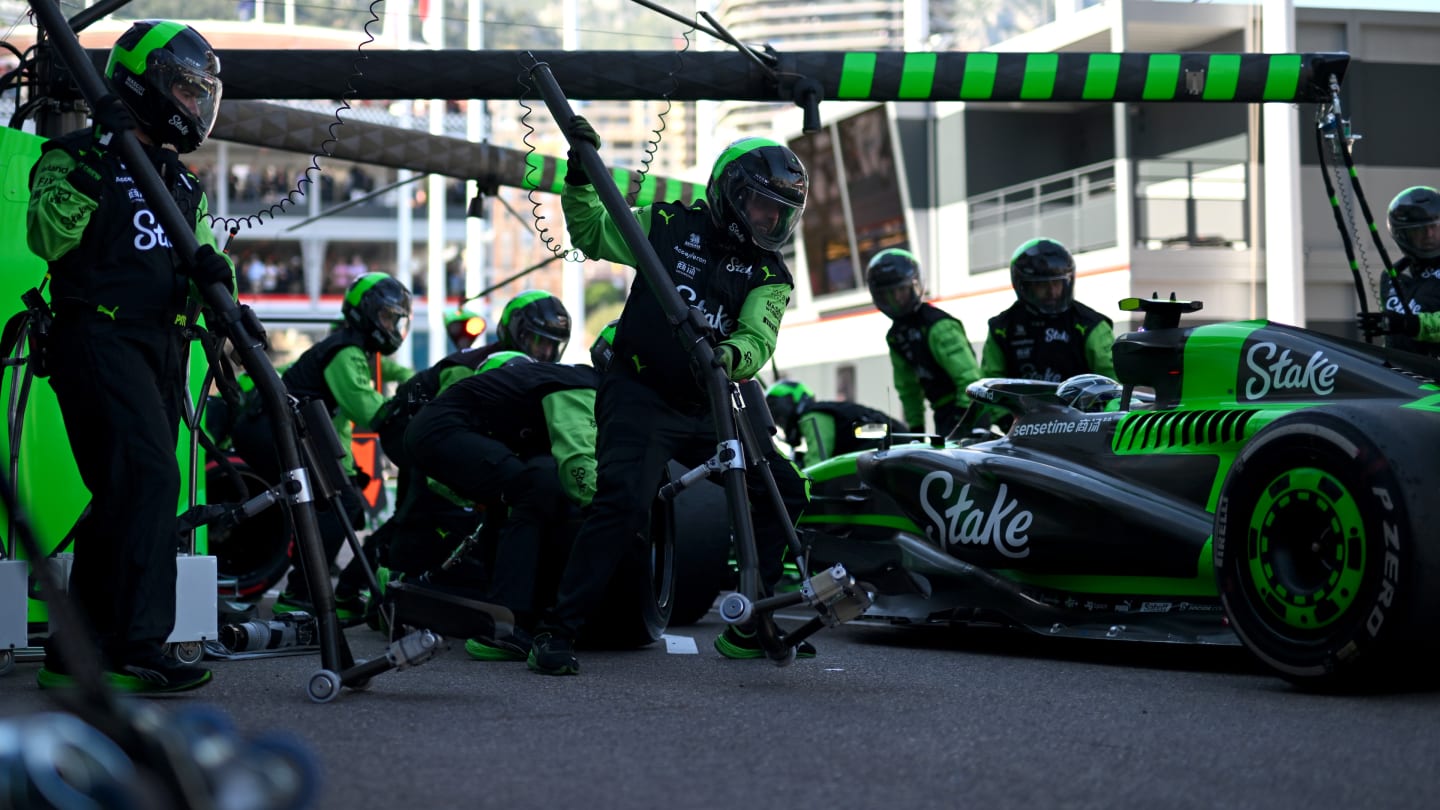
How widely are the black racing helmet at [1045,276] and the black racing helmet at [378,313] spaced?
3.14 m

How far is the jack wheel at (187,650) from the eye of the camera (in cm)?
569

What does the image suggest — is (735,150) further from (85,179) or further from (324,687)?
(324,687)

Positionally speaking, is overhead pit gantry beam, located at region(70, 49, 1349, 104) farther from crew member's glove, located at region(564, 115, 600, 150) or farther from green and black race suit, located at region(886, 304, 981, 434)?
crew member's glove, located at region(564, 115, 600, 150)

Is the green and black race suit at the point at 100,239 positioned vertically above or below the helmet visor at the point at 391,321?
above

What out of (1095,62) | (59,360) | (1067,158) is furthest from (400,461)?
(1067,158)

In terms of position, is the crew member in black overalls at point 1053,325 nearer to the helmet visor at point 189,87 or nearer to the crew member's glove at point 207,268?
the helmet visor at point 189,87

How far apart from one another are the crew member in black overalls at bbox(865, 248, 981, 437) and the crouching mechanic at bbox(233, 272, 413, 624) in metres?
2.54

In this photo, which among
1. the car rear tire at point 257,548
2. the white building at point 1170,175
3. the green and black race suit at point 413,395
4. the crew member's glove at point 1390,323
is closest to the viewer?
the crew member's glove at point 1390,323

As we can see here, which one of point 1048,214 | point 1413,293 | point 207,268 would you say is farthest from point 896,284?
point 1048,214

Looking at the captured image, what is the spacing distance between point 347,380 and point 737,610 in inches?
155

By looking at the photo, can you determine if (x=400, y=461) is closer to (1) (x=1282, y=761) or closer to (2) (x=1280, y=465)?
(2) (x=1280, y=465)

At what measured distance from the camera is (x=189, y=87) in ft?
17.4

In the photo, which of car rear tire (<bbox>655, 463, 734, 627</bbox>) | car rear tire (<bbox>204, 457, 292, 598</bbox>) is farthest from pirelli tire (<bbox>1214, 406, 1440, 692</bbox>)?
car rear tire (<bbox>204, 457, 292, 598</bbox>)

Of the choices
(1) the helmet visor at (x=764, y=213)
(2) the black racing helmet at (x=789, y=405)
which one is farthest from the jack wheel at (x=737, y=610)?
(2) the black racing helmet at (x=789, y=405)
